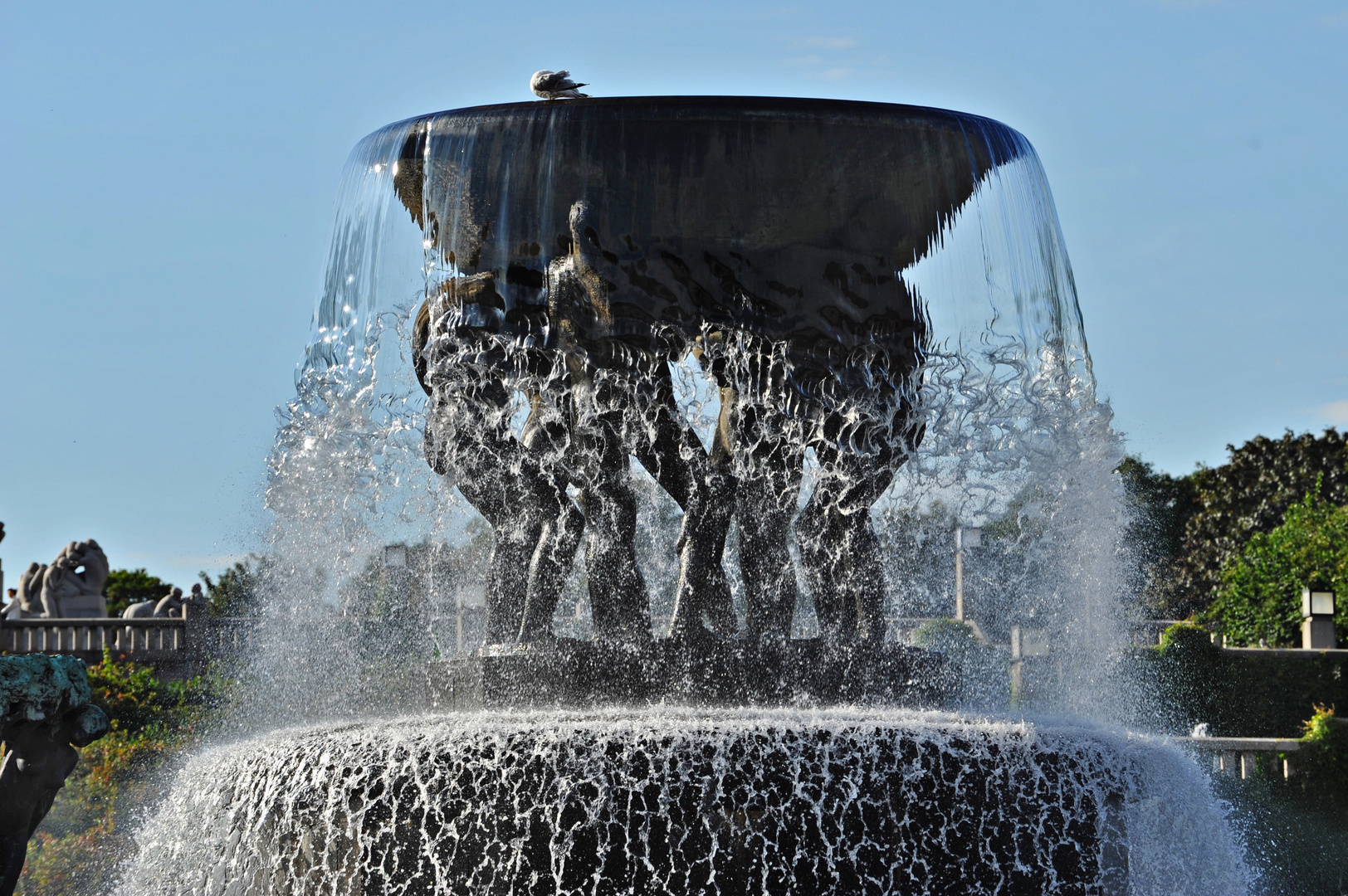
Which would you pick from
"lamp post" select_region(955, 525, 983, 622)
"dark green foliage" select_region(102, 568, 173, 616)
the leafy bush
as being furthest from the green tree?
"dark green foliage" select_region(102, 568, 173, 616)

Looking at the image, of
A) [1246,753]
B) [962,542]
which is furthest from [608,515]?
[1246,753]

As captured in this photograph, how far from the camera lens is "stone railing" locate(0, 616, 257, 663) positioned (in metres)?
22.2

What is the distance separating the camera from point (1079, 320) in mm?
8352

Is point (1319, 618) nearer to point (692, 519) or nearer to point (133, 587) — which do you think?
point (692, 519)

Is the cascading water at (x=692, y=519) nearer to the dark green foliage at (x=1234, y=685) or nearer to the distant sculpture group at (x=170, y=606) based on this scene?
the dark green foliage at (x=1234, y=685)

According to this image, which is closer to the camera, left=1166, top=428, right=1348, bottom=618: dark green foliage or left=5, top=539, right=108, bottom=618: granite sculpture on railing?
left=5, top=539, right=108, bottom=618: granite sculpture on railing

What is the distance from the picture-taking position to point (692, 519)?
745 cm

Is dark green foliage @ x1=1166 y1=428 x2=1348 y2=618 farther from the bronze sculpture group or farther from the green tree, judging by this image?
the bronze sculpture group

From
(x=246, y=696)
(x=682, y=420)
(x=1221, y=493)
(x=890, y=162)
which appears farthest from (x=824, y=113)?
(x=1221, y=493)

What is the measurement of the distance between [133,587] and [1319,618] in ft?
120

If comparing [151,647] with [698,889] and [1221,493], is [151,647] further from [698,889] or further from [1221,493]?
[1221,493]

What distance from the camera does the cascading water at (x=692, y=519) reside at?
19.6 feet

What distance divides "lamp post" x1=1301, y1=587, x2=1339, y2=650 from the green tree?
81.7 inches

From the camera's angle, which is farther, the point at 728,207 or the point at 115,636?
the point at 115,636
